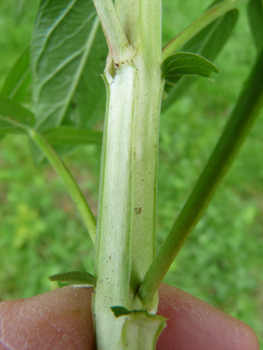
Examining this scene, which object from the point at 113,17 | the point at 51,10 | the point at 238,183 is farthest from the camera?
the point at 238,183

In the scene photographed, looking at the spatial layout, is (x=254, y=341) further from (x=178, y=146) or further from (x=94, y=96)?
(x=178, y=146)

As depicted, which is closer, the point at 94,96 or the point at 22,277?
the point at 94,96

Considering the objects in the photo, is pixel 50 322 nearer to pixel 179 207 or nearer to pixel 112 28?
pixel 112 28

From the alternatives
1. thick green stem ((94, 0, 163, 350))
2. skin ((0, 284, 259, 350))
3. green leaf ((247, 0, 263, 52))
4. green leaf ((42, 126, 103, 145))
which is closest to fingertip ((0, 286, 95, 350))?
skin ((0, 284, 259, 350))

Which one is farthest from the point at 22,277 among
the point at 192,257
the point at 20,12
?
the point at 20,12

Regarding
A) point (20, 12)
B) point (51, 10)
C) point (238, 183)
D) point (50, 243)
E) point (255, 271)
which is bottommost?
point (255, 271)

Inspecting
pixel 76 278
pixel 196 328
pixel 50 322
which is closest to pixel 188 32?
pixel 76 278
